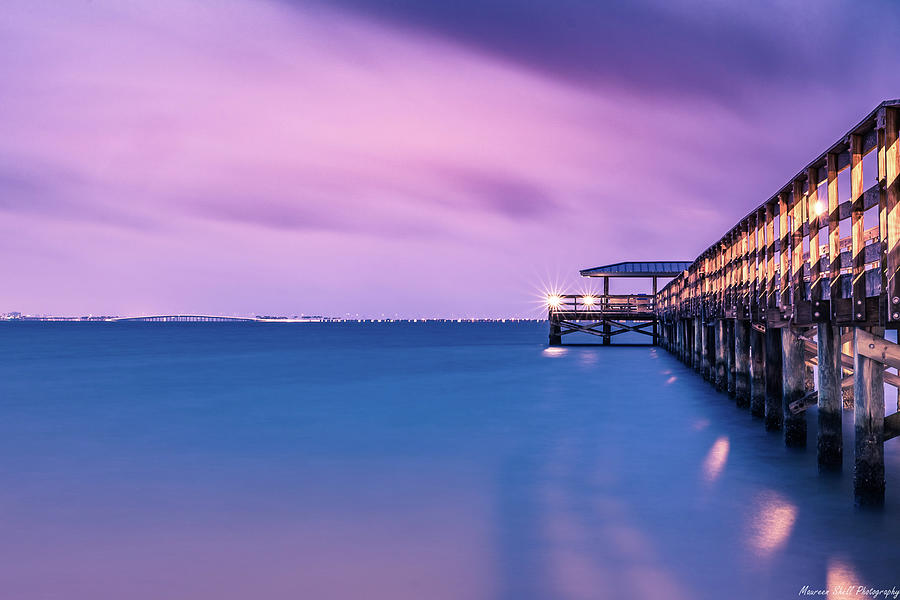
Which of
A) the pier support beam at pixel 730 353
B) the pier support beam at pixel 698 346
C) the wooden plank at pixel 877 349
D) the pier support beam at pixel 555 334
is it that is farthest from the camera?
the pier support beam at pixel 555 334

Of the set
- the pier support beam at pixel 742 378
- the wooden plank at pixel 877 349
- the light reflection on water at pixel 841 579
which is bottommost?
the light reflection on water at pixel 841 579

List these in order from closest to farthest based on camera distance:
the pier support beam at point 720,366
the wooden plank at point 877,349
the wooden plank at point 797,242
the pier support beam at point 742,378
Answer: the wooden plank at point 877,349 < the wooden plank at point 797,242 < the pier support beam at point 742,378 < the pier support beam at point 720,366

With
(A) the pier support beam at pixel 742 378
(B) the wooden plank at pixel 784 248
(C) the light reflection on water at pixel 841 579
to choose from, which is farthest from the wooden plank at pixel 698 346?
(C) the light reflection on water at pixel 841 579

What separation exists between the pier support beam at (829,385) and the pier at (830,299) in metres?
0.01

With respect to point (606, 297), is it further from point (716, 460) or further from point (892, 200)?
point (892, 200)

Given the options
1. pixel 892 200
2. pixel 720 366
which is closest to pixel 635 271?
pixel 720 366

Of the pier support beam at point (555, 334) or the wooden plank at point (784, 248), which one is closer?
the wooden plank at point (784, 248)

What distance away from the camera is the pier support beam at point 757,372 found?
13.3 metres

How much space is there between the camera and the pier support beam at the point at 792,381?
1002 cm

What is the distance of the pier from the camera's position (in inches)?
253

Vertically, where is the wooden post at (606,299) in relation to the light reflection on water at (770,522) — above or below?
above

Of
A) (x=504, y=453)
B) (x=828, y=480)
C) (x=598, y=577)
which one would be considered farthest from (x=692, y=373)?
(x=598, y=577)

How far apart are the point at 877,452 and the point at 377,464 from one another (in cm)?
702

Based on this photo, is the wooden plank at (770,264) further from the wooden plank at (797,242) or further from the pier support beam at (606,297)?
the pier support beam at (606,297)
